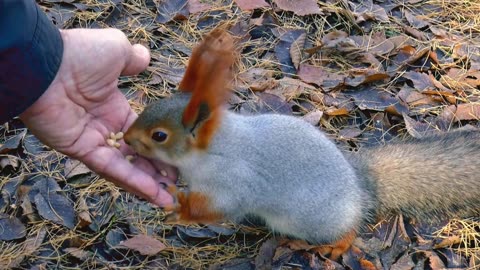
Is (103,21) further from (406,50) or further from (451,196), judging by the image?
(451,196)

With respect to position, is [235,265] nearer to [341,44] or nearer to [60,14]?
[341,44]

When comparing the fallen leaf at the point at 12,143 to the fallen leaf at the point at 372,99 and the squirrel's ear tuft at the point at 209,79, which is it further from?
the fallen leaf at the point at 372,99

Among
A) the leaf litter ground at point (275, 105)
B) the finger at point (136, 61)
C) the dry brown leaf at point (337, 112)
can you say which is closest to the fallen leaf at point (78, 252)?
the leaf litter ground at point (275, 105)

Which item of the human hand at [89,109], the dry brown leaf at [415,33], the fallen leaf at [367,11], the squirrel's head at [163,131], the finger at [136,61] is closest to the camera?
the squirrel's head at [163,131]

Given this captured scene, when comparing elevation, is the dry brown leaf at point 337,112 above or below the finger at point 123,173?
below

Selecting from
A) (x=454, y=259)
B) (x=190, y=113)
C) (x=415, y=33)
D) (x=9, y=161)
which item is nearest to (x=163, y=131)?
(x=190, y=113)

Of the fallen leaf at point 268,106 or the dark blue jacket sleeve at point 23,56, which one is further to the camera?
the fallen leaf at point 268,106

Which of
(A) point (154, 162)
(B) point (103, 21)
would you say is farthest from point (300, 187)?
(B) point (103, 21)

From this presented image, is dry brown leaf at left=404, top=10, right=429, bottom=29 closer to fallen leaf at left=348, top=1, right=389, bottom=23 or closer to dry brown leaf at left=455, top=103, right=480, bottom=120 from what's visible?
fallen leaf at left=348, top=1, right=389, bottom=23
